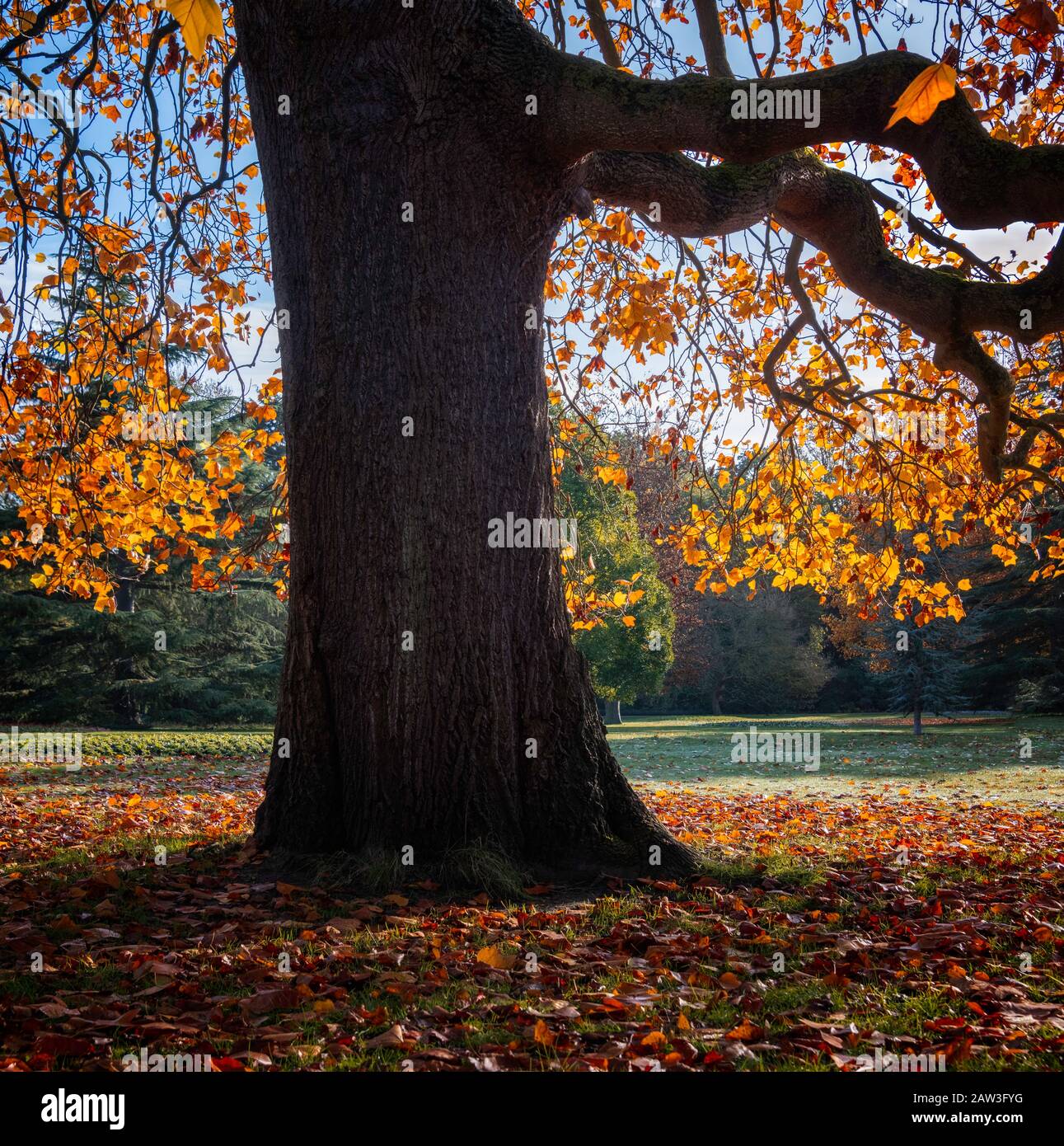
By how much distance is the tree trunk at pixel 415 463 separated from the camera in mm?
4570

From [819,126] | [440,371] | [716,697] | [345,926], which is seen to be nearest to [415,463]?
[440,371]

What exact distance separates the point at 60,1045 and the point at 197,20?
102 inches

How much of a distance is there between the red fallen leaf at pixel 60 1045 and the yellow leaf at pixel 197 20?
2.54 meters

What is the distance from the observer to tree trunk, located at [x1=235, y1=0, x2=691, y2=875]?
4570 mm

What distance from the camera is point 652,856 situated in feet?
15.8

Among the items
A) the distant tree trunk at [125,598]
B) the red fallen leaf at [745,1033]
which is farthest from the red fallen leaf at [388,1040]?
the distant tree trunk at [125,598]

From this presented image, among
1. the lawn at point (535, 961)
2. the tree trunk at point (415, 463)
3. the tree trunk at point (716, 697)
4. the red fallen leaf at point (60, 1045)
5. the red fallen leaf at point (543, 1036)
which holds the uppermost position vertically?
the tree trunk at point (415, 463)

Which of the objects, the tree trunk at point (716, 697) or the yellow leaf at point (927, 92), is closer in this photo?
the yellow leaf at point (927, 92)

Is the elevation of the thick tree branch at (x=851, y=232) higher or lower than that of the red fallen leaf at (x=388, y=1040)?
higher

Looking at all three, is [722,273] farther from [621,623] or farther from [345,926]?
[621,623]

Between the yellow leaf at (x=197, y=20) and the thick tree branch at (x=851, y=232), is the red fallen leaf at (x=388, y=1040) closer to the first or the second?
the yellow leaf at (x=197, y=20)

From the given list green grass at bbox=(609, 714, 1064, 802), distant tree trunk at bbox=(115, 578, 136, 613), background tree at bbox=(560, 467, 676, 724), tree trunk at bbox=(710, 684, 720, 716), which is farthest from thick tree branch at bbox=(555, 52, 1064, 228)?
tree trunk at bbox=(710, 684, 720, 716)
